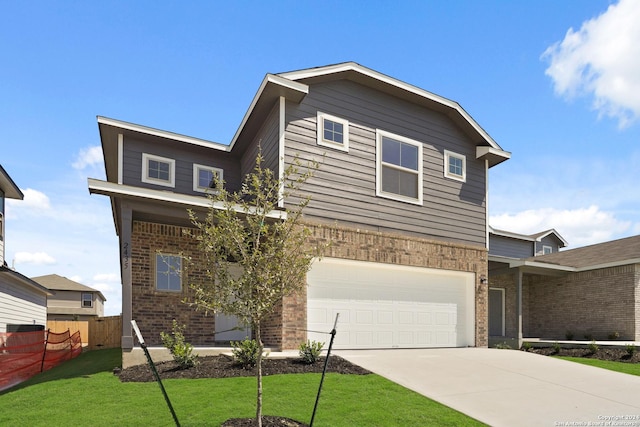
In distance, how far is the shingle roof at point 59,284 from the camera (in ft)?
120

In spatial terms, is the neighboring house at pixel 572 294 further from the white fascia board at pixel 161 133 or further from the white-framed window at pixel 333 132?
the white fascia board at pixel 161 133

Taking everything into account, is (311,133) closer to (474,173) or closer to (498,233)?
(474,173)

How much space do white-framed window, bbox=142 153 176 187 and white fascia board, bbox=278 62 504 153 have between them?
505 centimetres

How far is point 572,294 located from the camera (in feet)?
57.9

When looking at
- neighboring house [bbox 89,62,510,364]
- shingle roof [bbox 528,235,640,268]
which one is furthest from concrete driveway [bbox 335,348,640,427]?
shingle roof [bbox 528,235,640,268]

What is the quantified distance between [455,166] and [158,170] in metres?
9.46

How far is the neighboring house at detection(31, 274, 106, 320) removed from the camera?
35.8 metres

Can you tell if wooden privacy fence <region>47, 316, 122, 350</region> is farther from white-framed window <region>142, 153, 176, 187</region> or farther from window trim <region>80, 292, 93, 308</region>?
window trim <region>80, 292, 93, 308</region>

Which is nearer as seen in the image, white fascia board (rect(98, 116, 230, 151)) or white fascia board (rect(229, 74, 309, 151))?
white fascia board (rect(229, 74, 309, 151))

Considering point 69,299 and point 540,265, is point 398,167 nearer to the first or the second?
point 540,265

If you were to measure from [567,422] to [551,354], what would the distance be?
27.5ft

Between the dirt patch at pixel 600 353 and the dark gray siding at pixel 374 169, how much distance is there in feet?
13.4

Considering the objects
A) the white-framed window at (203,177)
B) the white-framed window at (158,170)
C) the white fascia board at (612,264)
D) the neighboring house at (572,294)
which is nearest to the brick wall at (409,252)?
the neighboring house at (572,294)

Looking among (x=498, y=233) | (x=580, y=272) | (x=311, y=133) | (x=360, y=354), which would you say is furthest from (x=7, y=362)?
(x=498, y=233)
